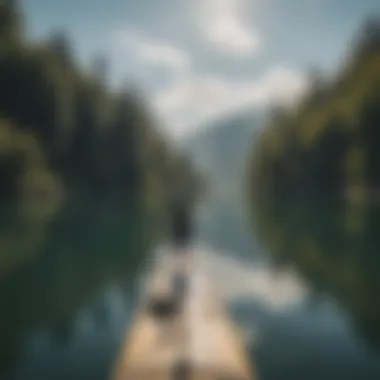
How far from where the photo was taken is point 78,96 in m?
27.5

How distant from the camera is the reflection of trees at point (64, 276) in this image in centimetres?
723

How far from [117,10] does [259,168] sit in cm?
1946

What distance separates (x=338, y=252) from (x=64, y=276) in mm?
5067

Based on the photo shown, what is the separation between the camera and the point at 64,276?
9.87 meters

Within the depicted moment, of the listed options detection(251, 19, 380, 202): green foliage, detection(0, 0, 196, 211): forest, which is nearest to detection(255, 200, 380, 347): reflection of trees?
detection(251, 19, 380, 202): green foliage

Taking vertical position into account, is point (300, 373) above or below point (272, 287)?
below

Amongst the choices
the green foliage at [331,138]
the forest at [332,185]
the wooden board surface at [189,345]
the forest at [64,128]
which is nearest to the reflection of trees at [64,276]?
the wooden board surface at [189,345]

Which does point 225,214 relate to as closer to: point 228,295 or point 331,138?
point 331,138

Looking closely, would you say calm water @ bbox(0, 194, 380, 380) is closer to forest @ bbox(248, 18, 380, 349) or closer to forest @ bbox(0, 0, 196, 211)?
forest @ bbox(248, 18, 380, 349)

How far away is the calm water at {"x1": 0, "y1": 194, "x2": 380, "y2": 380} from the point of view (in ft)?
20.4

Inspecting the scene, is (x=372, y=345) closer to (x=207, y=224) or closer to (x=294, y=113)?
(x=207, y=224)

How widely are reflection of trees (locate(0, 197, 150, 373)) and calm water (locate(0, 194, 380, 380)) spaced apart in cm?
2

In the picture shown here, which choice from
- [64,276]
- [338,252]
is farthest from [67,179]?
[64,276]

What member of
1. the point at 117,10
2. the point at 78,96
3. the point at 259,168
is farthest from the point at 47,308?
the point at 259,168
